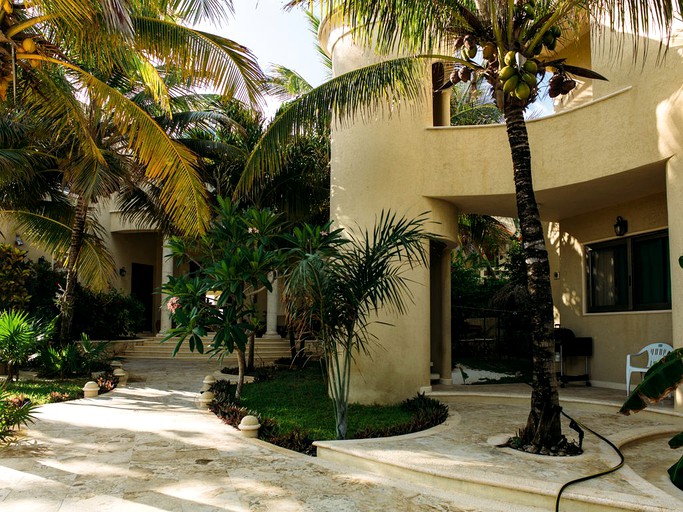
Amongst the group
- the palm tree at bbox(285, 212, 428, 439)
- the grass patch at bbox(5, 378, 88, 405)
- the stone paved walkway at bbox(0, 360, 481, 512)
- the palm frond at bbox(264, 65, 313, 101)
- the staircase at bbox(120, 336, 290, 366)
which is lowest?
the stone paved walkway at bbox(0, 360, 481, 512)

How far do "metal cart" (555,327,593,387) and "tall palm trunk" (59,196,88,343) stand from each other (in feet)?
33.2

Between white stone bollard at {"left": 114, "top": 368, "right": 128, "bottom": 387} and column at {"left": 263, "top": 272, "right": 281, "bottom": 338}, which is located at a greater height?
column at {"left": 263, "top": 272, "right": 281, "bottom": 338}

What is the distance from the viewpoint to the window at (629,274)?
1016cm

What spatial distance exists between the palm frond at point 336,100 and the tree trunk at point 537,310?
2178 mm

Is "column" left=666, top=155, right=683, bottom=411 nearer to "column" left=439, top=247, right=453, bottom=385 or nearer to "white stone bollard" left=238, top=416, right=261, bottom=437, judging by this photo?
"column" left=439, top=247, right=453, bottom=385

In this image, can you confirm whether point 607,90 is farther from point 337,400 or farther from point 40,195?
point 40,195

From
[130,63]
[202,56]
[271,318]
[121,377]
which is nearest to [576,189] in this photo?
[202,56]

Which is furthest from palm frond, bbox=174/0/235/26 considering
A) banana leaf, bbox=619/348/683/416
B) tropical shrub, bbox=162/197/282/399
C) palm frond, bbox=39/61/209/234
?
banana leaf, bbox=619/348/683/416

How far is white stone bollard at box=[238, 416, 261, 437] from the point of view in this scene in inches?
298

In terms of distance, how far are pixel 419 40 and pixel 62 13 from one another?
175 inches

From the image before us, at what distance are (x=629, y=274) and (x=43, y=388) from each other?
1105 centimetres

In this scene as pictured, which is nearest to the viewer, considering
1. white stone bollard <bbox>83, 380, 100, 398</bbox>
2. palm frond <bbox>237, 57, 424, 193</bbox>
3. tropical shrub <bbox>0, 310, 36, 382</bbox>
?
palm frond <bbox>237, 57, 424, 193</bbox>

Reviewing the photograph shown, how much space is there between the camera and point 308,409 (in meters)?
9.23

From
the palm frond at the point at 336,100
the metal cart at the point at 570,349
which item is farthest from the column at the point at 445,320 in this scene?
the palm frond at the point at 336,100
